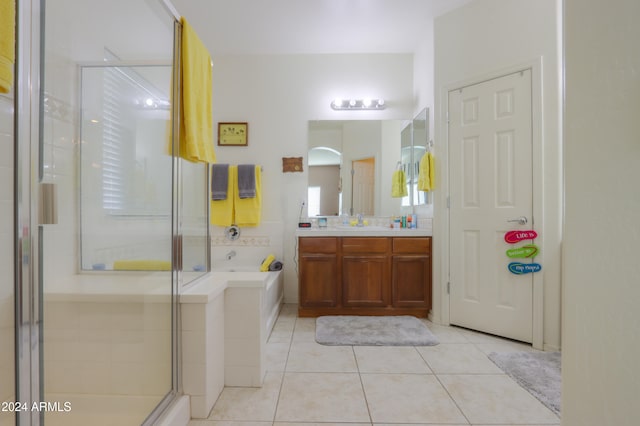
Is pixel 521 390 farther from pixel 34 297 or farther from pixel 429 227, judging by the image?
pixel 34 297

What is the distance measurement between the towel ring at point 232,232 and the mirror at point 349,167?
31.0 inches

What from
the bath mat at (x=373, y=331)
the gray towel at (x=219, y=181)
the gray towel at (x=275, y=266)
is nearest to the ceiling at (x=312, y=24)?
the gray towel at (x=219, y=181)

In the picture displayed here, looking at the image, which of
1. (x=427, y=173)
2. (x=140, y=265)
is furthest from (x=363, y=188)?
(x=140, y=265)

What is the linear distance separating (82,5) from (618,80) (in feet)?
5.58

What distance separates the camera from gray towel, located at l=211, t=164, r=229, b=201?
3.05 meters

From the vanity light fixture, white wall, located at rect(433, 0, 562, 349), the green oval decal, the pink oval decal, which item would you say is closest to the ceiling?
white wall, located at rect(433, 0, 562, 349)

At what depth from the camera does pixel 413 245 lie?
2691mm

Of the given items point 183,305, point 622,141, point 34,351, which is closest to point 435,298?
point 183,305

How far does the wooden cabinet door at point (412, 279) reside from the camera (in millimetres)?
2689

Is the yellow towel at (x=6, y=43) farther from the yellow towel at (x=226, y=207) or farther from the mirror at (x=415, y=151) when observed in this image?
the mirror at (x=415, y=151)

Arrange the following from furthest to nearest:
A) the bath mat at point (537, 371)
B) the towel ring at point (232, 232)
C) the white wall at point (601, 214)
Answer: the towel ring at point (232, 232), the bath mat at point (537, 371), the white wall at point (601, 214)

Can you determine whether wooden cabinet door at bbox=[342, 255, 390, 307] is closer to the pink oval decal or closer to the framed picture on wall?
the pink oval decal

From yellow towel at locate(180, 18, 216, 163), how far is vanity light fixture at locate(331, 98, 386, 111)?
182 cm

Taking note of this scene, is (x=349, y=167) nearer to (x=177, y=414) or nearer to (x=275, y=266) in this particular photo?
(x=275, y=266)
